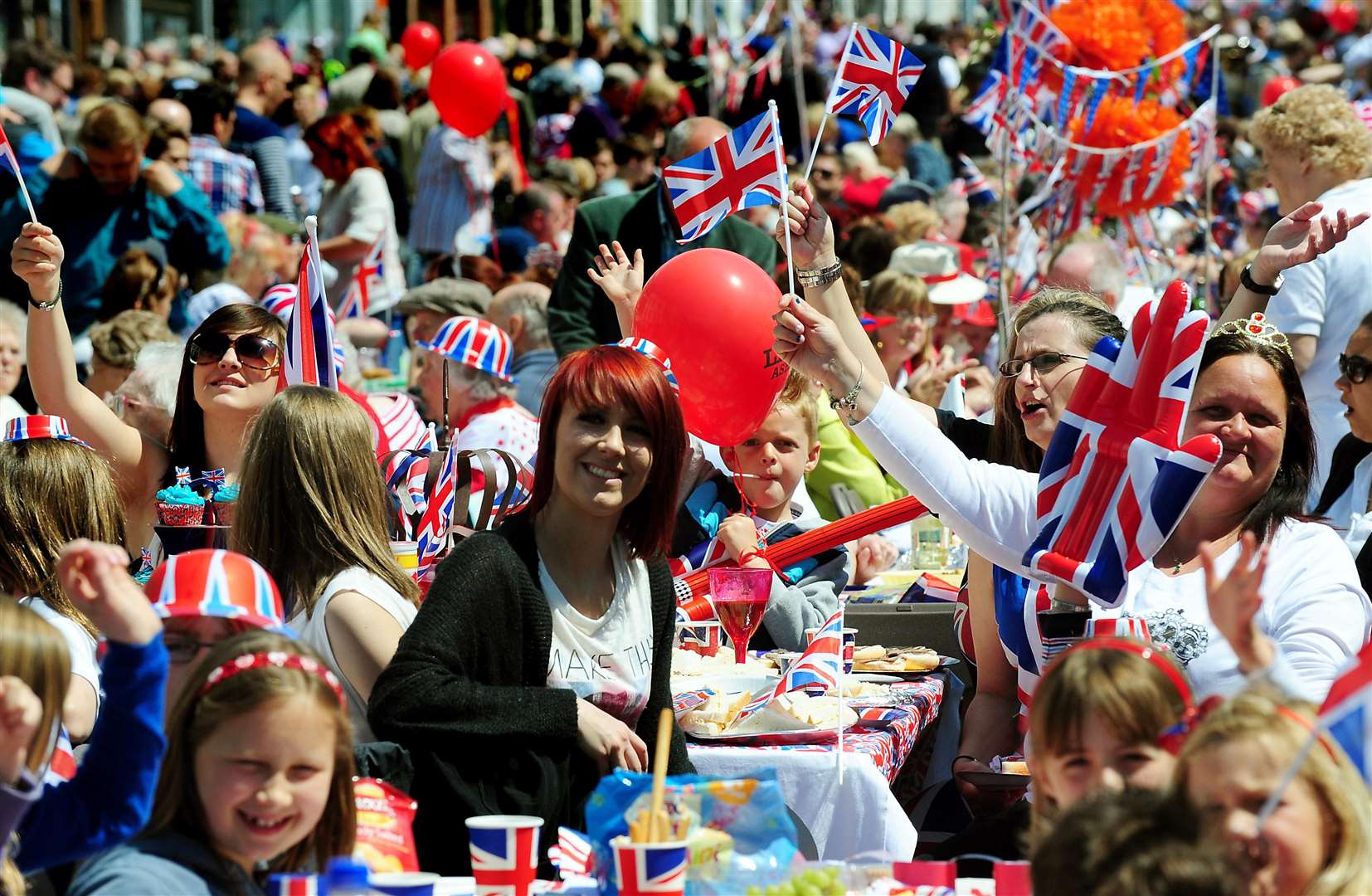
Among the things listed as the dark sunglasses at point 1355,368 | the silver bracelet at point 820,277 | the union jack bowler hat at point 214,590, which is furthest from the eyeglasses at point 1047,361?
the union jack bowler hat at point 214,590

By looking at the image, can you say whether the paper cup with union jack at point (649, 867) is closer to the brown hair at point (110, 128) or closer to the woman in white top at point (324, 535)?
the woman in white top at point (324, 535)

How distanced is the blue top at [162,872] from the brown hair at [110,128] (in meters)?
5.76

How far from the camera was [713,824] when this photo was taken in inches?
103

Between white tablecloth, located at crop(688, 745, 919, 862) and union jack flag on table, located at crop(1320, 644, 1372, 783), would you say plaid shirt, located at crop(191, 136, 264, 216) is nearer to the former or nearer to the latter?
white tablecloth, located at crop(688, 745, 919, 862)

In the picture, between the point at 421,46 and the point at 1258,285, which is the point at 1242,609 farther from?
the point at 421,46

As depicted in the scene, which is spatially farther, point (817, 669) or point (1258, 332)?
point (817, 669)

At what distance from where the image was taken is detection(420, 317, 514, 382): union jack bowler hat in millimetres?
6297

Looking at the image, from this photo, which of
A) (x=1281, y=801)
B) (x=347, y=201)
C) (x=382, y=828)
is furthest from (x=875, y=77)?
(x=347, y=201)

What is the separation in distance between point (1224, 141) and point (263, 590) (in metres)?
12.4

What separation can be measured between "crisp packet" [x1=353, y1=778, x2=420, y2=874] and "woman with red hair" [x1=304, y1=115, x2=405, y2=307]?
714cm

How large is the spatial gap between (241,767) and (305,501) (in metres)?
1.14

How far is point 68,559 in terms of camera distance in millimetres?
2205

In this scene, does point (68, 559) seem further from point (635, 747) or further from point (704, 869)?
point (635, 747)

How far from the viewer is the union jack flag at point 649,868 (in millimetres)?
2383
